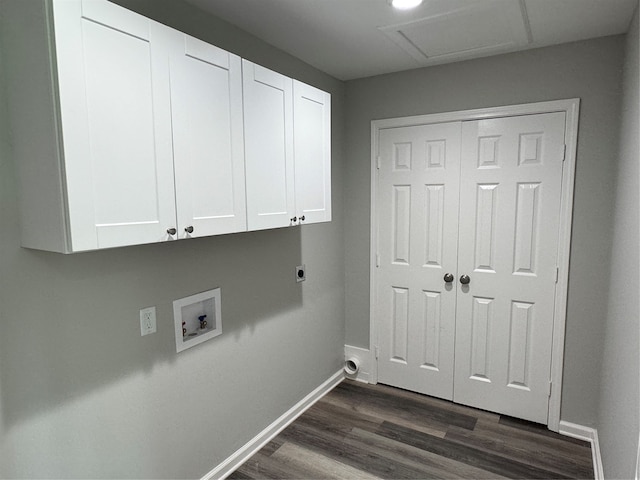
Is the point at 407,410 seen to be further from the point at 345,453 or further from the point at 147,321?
the point at 147,321

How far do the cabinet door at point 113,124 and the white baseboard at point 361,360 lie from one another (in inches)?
90.8

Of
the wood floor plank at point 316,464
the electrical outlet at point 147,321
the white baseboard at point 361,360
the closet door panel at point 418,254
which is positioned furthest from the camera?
the white baseboard at point 361,360

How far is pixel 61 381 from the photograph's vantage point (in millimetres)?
1479

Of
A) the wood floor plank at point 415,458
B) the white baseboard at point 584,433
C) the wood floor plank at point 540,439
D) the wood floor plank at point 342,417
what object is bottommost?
the wood floor plank at point 415,458

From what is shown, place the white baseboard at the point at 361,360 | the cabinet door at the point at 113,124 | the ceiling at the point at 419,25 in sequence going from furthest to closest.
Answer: the white baseboard at the point at 361,360
the ceiling at the point at 419,25
the cabinet door at the point at 113,124

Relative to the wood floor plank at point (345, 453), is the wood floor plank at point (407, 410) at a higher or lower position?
higher

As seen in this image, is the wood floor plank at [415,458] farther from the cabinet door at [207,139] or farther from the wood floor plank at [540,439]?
the cabinet door at [207,139]

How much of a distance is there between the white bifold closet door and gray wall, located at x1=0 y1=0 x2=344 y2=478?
73 centimetres

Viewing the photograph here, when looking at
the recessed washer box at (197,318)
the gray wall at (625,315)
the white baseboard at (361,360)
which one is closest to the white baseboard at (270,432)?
the white baseboard at (361,360)

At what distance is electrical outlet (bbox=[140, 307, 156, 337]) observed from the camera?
69.3 inches

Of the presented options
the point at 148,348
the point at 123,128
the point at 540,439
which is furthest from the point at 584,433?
the point at 123,128

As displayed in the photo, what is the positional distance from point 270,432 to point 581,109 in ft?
9.18

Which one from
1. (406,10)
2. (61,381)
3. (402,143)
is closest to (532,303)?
(402,143)

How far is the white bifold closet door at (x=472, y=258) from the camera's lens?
258 centimetres
